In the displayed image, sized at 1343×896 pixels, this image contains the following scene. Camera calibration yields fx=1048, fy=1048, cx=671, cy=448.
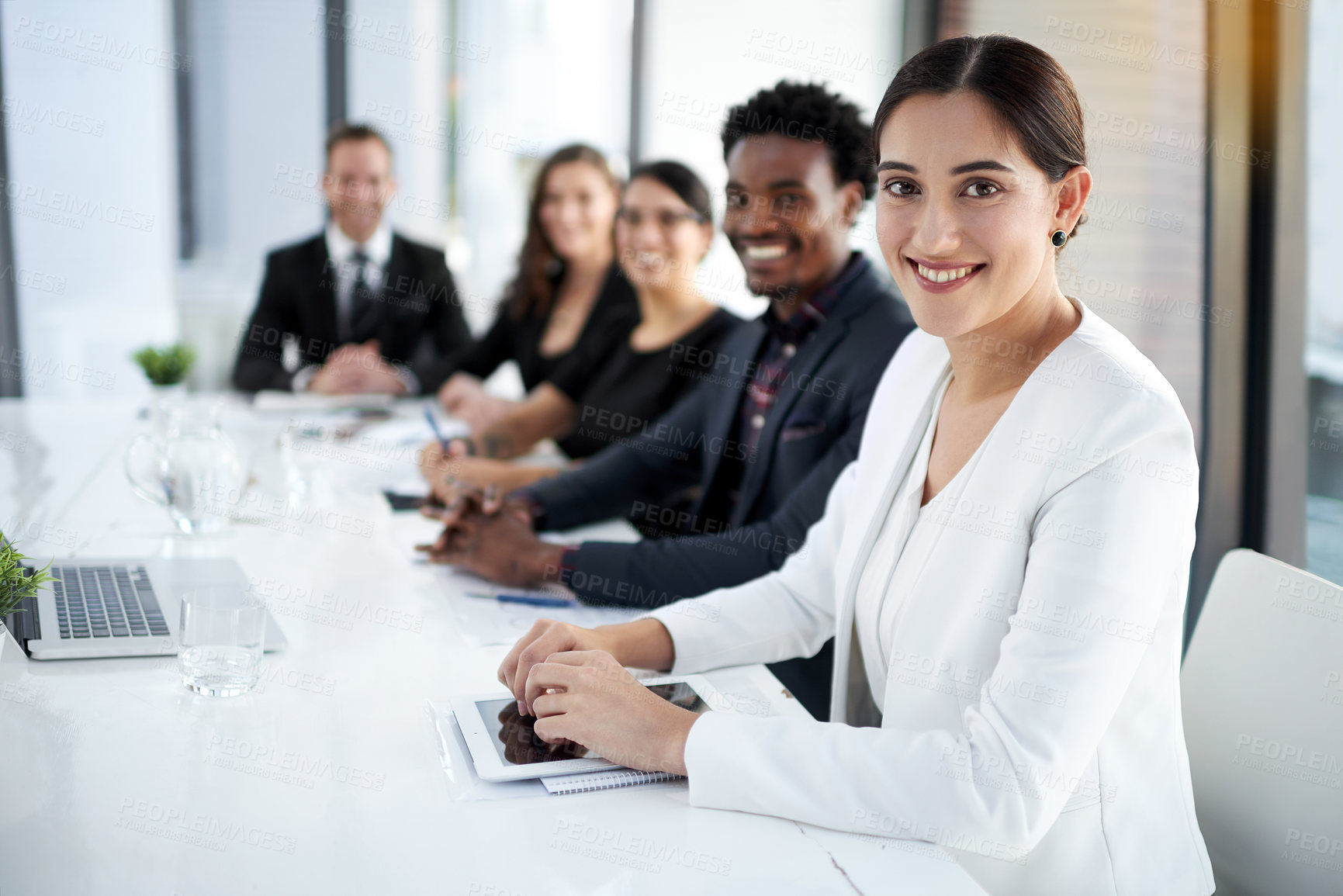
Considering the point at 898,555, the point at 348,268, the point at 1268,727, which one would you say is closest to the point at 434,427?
the point at 348,268

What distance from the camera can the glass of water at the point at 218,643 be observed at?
118cm

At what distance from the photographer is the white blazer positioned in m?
0.96

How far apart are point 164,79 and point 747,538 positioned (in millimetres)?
4213

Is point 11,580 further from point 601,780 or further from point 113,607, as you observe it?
point 601,780

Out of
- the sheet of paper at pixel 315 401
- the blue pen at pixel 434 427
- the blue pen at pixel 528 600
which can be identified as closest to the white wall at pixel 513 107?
the sheet of paper at pixel 315 401

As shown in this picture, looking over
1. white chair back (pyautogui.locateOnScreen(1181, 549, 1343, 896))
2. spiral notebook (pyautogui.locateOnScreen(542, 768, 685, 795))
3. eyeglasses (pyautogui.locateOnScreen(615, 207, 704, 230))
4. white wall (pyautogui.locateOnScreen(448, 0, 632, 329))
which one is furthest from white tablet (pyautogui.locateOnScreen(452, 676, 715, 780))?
white wall (pyautogui.locateOnScreen(448, 0, 632, 329))

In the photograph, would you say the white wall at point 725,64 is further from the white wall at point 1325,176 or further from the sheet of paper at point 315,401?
the white wall at point 1325,176

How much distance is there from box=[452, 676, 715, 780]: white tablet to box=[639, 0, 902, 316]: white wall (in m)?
2.63

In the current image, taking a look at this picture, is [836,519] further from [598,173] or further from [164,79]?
[164,79]

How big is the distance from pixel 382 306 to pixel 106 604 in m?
2.65

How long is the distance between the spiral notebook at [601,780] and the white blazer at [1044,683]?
0.19 feet

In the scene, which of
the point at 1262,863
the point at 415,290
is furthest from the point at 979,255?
the point at 415,290

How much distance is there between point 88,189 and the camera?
14.1 ft

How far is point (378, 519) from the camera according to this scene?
77.5 inches
